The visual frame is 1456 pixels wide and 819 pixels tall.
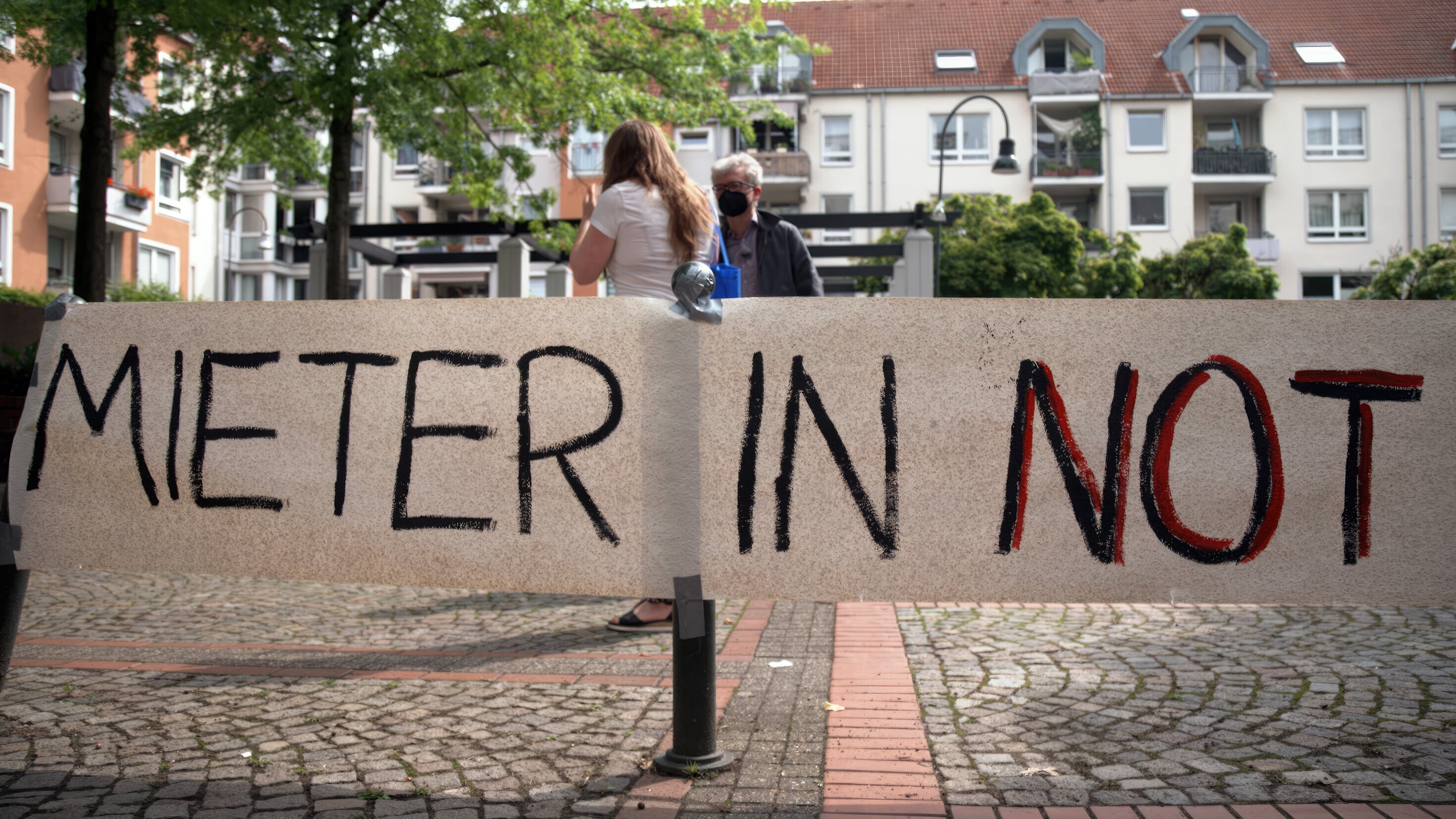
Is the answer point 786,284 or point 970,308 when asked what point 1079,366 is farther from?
point 786,284

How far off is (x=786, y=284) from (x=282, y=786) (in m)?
3.18

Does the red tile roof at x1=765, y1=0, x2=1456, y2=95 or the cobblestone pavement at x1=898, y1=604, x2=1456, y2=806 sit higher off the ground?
the red tile roof at x1=765, y1=0, x2=1456, y2=95

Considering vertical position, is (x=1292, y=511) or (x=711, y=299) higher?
(x=711, y=299)

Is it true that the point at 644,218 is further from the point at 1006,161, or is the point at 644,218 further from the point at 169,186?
the point at 169,186

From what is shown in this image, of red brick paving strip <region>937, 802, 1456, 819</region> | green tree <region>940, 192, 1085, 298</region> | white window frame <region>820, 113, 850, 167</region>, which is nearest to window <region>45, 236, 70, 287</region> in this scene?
green tree <region>940, 192, 1085, 298</region>

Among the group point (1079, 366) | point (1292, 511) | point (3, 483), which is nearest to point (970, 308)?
point (1079, 366)

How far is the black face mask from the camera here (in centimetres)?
526

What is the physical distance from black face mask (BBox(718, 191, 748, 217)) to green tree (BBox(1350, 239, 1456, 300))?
27552 millimetres

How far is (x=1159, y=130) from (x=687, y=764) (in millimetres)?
44939

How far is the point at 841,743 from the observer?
3.46 meters

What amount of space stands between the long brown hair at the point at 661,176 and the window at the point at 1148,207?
41.9 meters

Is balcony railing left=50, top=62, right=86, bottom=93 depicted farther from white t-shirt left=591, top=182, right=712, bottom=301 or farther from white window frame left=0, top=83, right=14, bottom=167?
white t-shirt left=591, top=182, right=712, bottom=301

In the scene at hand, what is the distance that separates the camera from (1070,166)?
42.8 m

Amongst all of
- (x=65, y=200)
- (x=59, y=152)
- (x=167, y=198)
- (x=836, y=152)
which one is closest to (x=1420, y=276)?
(x=836, y=152)
